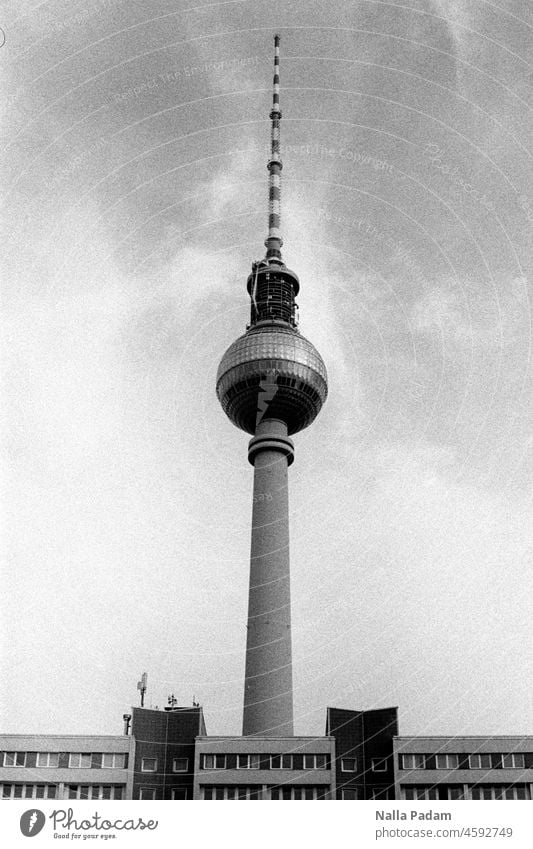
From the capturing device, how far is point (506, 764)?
4881 centimetres

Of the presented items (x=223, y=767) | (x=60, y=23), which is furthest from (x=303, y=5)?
(x=223, y=767)

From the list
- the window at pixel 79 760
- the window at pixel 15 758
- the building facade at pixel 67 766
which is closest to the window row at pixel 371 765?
the building facade at pixel 67 766

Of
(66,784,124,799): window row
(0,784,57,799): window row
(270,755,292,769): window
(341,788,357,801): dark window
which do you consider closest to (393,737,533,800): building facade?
(341,788,357,801): dark window

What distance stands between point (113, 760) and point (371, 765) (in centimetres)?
1457

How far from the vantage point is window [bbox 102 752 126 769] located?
48344 millimetres

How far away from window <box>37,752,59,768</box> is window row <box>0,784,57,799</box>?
104 centimetres

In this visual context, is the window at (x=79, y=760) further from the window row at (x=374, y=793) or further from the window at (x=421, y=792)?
the window at (x=421, y=792)

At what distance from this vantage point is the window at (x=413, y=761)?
48.5 m

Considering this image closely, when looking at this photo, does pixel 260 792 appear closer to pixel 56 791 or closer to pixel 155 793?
pixel 155 793

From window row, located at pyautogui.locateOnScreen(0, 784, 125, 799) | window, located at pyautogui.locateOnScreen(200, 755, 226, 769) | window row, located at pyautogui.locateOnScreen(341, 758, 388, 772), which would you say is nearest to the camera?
window row, located at pyautogui.locateOnScreen(0, 784, 125, 799)

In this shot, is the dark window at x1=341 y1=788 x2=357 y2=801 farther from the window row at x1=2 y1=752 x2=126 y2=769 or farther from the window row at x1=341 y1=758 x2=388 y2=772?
the window row at x1=2 y1=752 x2=126 y2=769

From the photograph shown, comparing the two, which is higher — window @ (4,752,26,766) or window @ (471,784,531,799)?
window @ (4,752,26,766)

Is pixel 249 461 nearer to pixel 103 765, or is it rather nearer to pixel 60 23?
pixel 103 765

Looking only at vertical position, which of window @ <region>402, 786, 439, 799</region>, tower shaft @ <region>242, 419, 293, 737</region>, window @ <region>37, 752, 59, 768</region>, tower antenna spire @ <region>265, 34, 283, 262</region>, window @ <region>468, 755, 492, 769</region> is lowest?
window @ <region>402, 786, 439, 799</region>
